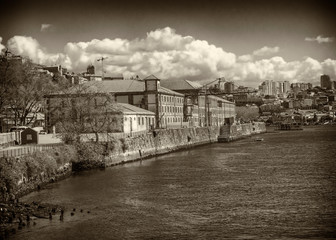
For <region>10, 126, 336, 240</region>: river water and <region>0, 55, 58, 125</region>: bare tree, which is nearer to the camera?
<region>10, 126, 336, 240</region>: river water

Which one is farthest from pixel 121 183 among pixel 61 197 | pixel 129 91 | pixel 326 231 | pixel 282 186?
pixel 129 91

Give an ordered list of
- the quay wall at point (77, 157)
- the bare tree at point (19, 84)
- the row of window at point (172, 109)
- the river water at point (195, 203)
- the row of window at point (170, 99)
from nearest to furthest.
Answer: the river water at point (195, 203)
the quay wall at point (77, 157)
the bare tree at point (19, 84)
the row of window at point (170, 99)
the row of window at point (172, 109)

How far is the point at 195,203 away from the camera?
30078 millimetres

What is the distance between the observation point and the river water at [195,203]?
77.4 ft

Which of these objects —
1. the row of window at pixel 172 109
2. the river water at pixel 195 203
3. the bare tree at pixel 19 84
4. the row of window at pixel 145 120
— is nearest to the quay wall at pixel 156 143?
the row of window at pixel 145 120

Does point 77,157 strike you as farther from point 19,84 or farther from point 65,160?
point 19,84

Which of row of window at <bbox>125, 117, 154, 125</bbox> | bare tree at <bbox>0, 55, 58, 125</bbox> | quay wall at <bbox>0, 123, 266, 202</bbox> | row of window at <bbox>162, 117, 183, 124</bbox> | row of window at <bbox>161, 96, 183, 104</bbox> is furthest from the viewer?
row of window at <bbox>162, 117, 183, 124</bbox>

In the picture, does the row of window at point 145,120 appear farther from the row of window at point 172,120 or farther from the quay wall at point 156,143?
the row of window at point 172,120

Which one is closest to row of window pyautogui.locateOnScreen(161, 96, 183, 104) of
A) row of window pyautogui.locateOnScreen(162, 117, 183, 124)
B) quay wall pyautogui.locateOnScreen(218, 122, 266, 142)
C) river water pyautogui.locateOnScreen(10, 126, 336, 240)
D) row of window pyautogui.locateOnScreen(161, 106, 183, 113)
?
row of window pyautogui.locateOnScreen(161, 106, 183, 113)

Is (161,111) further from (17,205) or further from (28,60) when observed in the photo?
(17,205)

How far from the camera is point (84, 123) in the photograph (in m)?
56.0

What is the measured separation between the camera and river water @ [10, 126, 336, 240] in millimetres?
23594

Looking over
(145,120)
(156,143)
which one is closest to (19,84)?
(156,143)

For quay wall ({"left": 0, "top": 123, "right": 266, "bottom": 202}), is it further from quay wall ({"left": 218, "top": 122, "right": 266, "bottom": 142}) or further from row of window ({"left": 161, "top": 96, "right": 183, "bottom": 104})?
quay wall ({"left": 218, "top": 122, "right": 266, "bottom": 142})
